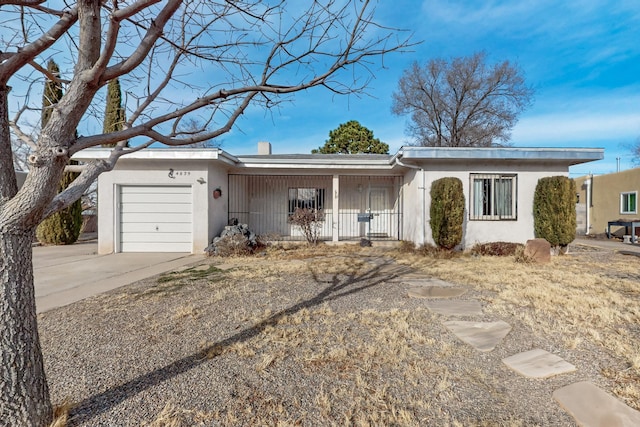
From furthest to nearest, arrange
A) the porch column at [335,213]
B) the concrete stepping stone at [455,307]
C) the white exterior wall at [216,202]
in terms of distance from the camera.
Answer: the porch column at [335,213] → the white exterior wall at [216,202] → the concrete stepping stone at [455,307]

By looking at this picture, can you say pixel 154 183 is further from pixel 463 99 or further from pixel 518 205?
pixel 463 99

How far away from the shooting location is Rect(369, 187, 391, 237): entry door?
1331 centimetres

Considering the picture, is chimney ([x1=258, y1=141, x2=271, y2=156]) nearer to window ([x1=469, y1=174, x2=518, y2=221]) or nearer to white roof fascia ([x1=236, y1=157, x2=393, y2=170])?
white roof fascia ([x1=236, y1=157, x2=393, y2=170])

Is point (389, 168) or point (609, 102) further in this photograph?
point (609, 102)

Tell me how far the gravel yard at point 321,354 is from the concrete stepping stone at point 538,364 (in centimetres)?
7

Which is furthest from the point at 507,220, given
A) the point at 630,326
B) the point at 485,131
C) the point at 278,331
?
the point at 485,131

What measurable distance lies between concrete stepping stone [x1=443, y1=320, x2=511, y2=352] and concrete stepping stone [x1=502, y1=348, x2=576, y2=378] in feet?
0.88

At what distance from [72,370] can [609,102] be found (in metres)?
18.8

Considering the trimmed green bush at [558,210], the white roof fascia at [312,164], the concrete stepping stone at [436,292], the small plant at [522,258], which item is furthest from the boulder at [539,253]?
the white roof fascia at [312,164]

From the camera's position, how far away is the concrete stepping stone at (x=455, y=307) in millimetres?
4109

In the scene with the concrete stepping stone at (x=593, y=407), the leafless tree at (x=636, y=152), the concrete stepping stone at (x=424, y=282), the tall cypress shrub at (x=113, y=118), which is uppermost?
the leafless tree at (x=636, y=152)

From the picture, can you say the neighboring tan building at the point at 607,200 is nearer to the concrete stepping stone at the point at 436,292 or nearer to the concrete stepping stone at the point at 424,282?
the concrete stepping stone at the point at 424,282

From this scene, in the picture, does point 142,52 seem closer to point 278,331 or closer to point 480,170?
point 278,331

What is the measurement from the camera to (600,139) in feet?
61.4
